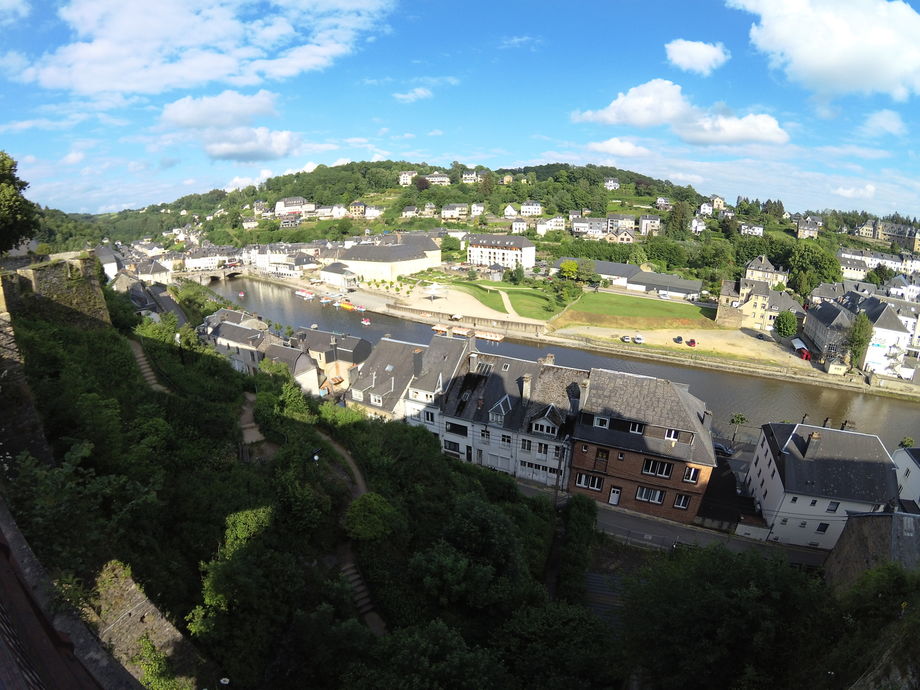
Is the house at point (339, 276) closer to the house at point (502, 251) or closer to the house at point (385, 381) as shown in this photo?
the house at point (502, 251)

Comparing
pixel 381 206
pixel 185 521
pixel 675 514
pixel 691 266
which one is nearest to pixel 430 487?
pixel 185 521

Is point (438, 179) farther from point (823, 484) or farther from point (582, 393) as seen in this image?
point (823, 484)

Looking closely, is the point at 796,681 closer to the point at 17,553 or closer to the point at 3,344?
the point at 17,553

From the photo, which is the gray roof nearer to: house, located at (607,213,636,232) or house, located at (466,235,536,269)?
house, located at (466,235,536,269)

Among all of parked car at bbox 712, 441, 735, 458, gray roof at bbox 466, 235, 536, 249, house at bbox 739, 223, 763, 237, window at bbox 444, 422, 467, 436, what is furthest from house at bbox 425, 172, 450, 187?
window at bbox 444, 422, 467, 436

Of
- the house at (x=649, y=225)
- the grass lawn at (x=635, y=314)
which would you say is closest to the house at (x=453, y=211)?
the house at (x=649, y=225)

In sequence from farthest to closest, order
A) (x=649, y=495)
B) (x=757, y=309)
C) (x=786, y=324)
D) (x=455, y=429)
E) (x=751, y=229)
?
(x=751, y=229) < (x=757, y=309) < (x=786, y=324) < (x=455, y=429) < (x=649, y=495)

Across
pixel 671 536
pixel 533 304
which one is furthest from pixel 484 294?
pixel 671 536

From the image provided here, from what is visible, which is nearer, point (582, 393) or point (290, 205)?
point (582, 393)
